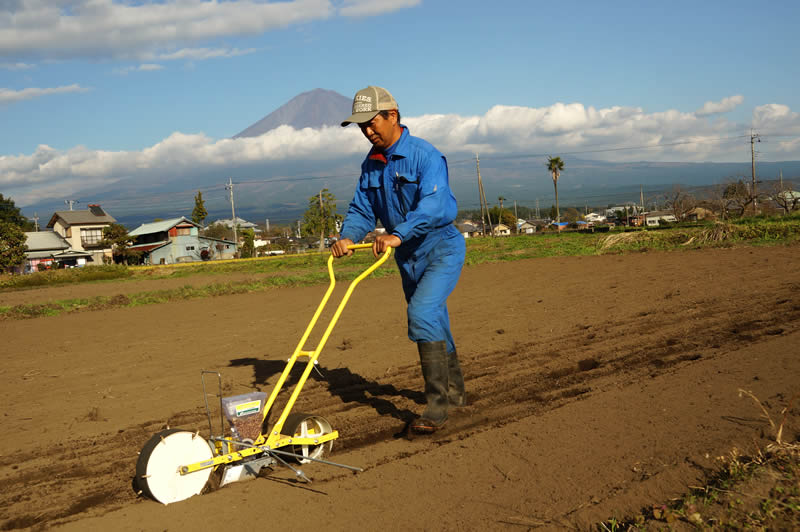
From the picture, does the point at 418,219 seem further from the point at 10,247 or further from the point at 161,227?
the point at 161,227

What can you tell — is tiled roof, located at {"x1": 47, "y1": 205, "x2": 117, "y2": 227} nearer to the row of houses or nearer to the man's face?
the row of houses

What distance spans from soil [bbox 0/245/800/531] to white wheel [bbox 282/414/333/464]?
7.0 inches

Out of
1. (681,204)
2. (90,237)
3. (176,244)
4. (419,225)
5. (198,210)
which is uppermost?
(198,210)

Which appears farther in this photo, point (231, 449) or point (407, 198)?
point (407, 198)

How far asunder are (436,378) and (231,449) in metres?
1.52

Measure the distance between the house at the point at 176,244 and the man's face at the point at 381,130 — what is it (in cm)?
6433

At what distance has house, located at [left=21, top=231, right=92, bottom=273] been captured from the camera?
65375 mm

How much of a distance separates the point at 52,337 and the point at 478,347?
23.5ft

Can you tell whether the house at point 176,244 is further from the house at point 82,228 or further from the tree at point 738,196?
the tree at point 738,196

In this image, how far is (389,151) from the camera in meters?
4.79

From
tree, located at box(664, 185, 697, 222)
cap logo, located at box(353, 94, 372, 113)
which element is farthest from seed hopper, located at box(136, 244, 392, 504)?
tree, located at box(664, 185, 697, 222)

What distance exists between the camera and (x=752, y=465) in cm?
326

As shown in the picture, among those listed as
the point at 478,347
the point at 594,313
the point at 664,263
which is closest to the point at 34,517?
the point at 478,347

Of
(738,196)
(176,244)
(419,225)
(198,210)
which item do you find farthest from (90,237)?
(419,225)
